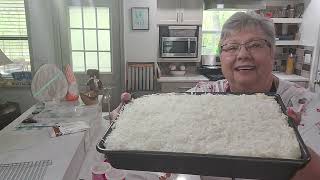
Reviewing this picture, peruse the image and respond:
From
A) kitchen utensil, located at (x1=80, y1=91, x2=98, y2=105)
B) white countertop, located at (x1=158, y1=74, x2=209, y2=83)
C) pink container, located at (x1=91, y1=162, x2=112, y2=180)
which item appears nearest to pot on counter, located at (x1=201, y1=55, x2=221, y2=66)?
white countertop, located at (x1=158, y1=74, x2=209, y2=83)

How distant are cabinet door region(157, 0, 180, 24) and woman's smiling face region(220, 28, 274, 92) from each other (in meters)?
2.37

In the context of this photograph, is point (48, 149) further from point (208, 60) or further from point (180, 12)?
point (208, 60)

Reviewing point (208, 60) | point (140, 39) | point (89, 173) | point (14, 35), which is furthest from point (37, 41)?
point (89, 173)

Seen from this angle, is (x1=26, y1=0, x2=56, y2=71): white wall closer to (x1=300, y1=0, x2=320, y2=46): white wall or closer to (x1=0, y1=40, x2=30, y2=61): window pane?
(x1=0, y1=40, x2=30, y2=61): window pane

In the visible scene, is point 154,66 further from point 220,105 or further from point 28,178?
point 220,105

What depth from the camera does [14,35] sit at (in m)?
3.39

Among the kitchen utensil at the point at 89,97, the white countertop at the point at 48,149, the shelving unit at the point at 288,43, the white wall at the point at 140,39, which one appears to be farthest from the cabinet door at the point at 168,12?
the white countertop at the point at 48,149

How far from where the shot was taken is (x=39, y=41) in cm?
337

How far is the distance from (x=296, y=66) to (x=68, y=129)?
3.32 metres

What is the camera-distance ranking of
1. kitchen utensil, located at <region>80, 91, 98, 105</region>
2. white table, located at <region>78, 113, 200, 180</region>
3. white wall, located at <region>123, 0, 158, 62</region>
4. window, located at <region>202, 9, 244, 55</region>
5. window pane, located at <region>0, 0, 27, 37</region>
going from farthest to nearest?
window, located at <region>202, 9, 244, 55</region> < window pane, located at <region>0, 0, 27, 37</region> < white wall, located at <region>123, 0, 158, 62</region> < kitchen utensil, located at <region>80, 91, 98, 105</region> < white table, located at <region>78, 113, 200, 180</region>

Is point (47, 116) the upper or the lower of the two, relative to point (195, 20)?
lower

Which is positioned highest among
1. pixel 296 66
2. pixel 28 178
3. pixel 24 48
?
pixel 24 48

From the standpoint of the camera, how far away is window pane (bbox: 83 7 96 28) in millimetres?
3299

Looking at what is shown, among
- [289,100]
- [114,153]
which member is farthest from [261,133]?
[289,100]
